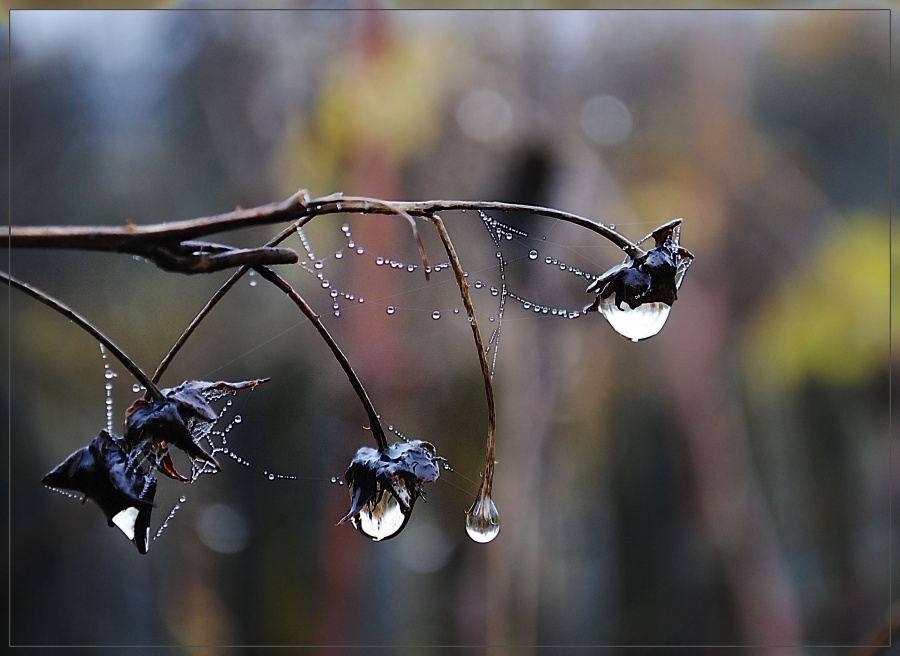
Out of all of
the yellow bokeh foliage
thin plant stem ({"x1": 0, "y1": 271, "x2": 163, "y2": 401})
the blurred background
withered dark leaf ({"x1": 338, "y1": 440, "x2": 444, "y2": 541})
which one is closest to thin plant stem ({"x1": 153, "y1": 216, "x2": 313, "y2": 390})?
thin plant stem ({"x1": 0, "y1": 271, "x2": 163, "y2": 401})

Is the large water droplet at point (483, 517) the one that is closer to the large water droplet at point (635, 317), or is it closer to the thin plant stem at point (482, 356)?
the thin plant stem at point (482, 356)

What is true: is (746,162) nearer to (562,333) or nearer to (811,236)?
(811,236)

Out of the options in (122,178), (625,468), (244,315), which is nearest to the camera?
(122,178)

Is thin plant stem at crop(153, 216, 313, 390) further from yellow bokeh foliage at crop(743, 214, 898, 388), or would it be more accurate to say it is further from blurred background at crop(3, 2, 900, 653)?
yellow bokeh foliage at crop(743, 214, 898, 388)

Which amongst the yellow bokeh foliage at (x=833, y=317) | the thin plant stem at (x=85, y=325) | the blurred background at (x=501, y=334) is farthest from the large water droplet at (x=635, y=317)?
the yellow bokeh foliage at (x=833, y=317)

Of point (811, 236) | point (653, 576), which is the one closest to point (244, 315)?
point (653, 576)

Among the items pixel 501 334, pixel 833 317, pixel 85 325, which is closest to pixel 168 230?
pixel 85 325
